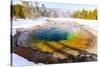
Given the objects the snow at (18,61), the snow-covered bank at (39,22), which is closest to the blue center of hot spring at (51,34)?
the snow-covered bank at (39,22)

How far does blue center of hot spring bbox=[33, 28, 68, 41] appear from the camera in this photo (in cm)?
229

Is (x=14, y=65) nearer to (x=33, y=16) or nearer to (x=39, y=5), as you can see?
(x=33, y=16)

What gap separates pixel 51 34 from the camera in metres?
2.33

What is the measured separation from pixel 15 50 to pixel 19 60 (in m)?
0.12

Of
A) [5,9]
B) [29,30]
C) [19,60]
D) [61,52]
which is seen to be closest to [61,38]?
[61,52]

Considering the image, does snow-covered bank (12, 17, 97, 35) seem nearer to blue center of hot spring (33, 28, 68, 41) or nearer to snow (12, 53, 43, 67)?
blue center of hot spring (33, 28, 68, 41)

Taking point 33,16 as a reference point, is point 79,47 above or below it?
below

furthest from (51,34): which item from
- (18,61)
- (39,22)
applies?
(18,61)

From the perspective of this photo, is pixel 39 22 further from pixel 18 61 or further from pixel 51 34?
pixel 18 61

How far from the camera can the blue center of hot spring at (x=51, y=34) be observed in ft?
7.50

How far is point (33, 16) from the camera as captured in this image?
7.41 feet

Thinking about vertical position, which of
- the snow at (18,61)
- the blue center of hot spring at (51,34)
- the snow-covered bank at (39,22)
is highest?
the snow-covered bank at (39,22)

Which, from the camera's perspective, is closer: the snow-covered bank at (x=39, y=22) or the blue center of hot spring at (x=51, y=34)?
the snow-covered bank at (x=39, y=22)

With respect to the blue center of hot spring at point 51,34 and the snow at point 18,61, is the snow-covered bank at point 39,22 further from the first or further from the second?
the snow at point 18,61
